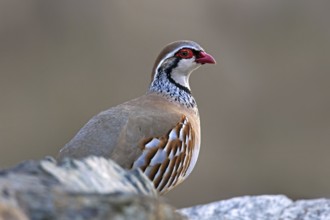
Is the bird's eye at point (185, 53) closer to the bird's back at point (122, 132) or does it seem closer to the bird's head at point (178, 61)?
the bird's head at point (178, 61)

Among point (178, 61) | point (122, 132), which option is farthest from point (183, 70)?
point (122, 132)

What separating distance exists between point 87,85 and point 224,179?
2.48m

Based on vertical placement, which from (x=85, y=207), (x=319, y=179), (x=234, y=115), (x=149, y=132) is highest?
(x=85, y=207)

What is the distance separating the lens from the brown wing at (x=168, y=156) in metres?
5.12

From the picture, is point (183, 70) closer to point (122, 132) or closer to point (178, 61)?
point (178, 61)

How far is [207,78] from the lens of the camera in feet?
44.1

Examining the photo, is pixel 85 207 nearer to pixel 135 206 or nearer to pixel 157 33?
pixel 135 206

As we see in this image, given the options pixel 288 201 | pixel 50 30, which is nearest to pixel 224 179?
pixel 50 30

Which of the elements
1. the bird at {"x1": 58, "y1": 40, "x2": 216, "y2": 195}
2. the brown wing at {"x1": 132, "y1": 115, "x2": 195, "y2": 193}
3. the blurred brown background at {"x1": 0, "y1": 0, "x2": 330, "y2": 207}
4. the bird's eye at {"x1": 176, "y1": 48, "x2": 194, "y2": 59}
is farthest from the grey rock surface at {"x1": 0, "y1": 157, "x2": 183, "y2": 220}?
the blurred brown background at {"x1": 0, "y1": 0, "x2": 330, "y2": 207}

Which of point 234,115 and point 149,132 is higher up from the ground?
point 149,132

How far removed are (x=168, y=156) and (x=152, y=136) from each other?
0.15 meters

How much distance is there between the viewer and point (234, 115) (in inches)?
513

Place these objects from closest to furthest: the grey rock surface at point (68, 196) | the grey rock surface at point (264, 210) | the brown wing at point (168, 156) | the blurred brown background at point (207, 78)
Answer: the grey rock surface at point (68, 196)
the grey rock surface at point (264, 210)
the brown wing at point (168, 156)
the blurred brown background at point (207, 78)

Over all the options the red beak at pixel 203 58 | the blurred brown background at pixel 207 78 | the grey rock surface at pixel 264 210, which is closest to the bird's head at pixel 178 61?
the red beak at pixel 203 58
